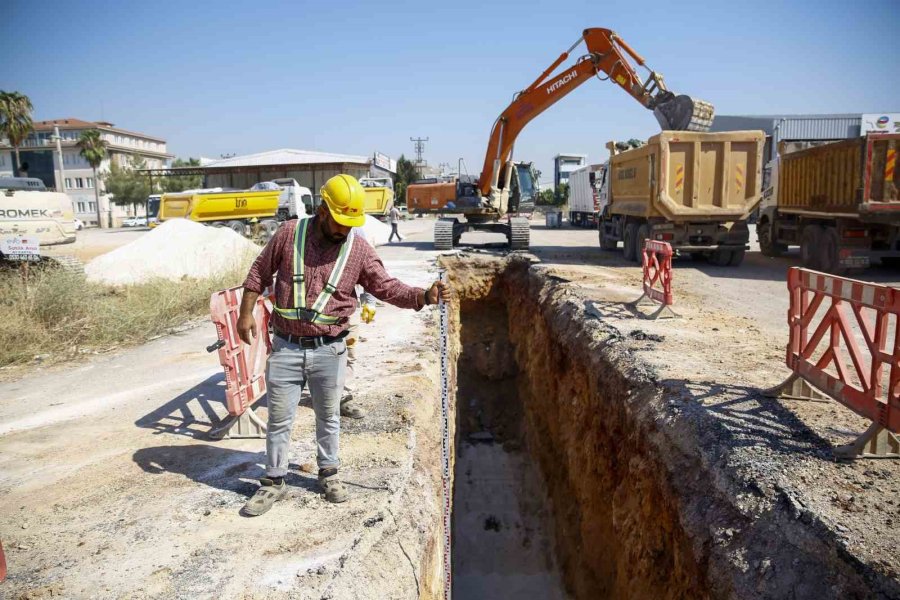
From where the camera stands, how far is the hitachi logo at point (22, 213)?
36.6 ft

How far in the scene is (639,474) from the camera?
16.3ft

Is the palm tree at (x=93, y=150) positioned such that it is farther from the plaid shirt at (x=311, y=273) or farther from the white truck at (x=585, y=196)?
the plaid shirt at (x=311, y=273)

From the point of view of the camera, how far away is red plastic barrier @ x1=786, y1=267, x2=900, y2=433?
353 centimetres

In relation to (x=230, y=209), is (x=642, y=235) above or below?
below

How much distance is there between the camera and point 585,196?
98.1 feet

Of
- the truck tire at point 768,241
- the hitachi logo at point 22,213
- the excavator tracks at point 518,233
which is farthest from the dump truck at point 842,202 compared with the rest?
the hitachi logo at point 22,213

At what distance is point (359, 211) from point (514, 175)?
14.7 metres

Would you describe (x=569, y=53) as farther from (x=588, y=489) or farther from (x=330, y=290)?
(x=330, y=290)

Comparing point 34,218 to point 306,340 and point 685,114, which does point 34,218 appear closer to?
point 306,340

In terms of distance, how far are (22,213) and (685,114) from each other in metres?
13.2

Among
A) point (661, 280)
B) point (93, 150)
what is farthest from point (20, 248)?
point (93, 150)

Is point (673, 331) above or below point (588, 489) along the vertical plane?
above

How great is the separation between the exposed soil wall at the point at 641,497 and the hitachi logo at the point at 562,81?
19.9ft

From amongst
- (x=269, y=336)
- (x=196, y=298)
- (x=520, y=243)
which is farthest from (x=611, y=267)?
(x=269, y=336)
